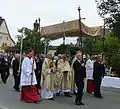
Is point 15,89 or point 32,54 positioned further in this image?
point 15,89

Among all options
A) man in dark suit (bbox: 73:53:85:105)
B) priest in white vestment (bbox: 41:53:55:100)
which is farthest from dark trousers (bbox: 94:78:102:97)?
man in dark suit (bbox: 73:53:85:105)

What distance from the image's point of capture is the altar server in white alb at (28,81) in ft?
38.8

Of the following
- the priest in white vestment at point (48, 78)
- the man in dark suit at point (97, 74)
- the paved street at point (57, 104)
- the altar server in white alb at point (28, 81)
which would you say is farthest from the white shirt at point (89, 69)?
the altar server in white alb at point (28, 81)

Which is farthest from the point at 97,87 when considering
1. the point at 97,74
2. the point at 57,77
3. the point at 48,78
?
the point at 48,78

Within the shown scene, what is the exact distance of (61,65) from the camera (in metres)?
13.6

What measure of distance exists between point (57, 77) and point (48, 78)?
89cm

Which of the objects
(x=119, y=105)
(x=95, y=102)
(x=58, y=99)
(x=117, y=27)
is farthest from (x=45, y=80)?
(x=117, y=27)

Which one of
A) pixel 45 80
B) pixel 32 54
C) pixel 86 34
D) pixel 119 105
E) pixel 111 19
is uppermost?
pixel 111 19

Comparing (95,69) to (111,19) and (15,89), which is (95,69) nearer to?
(15,89)

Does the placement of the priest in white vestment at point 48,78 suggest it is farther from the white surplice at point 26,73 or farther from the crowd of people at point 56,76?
the white surplice at point 26,73

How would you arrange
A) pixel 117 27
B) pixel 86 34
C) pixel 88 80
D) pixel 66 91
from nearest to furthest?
pixel 66 91, pixel 88 80, pixel 86 34, pixel 117 27

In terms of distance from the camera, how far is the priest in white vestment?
501 inches

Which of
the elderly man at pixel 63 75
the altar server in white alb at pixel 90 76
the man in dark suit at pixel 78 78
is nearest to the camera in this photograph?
the man in dark suit at pixel 78 78

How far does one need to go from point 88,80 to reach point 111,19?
11.1 meters
